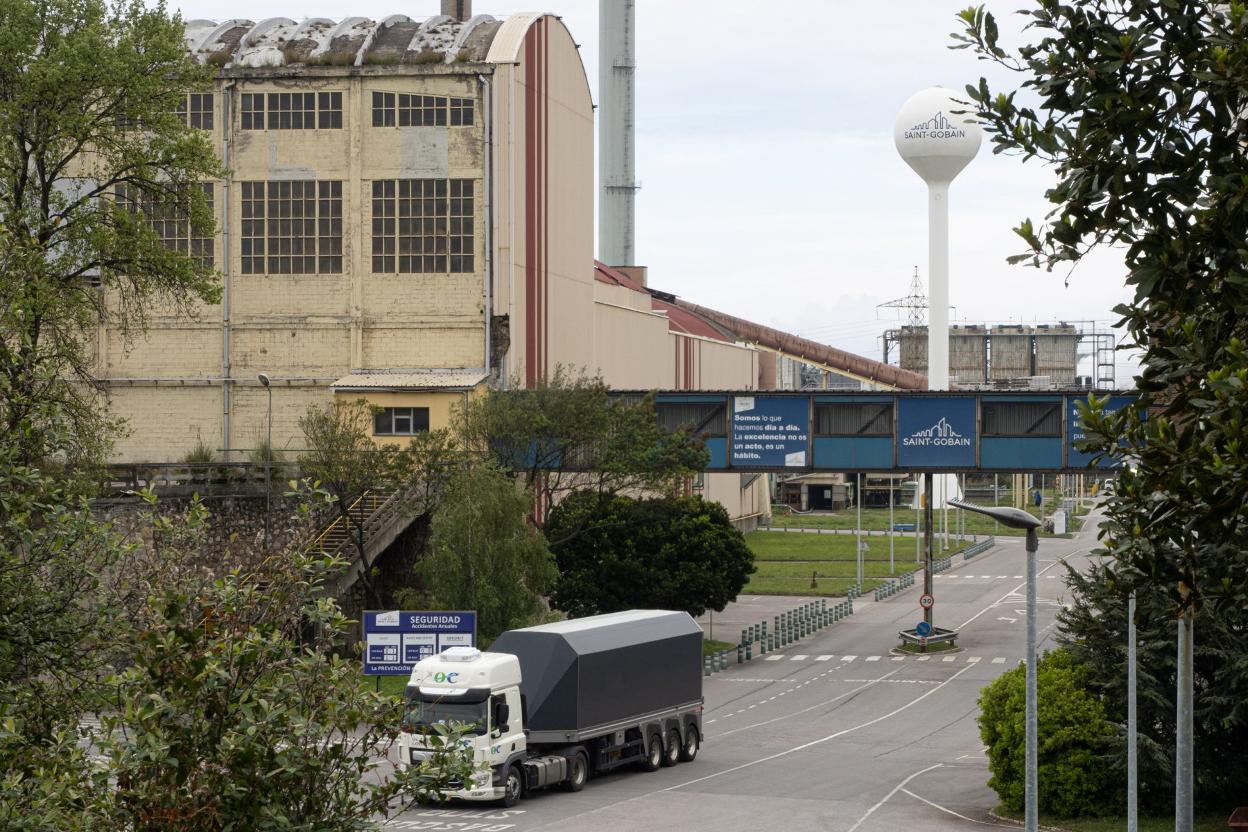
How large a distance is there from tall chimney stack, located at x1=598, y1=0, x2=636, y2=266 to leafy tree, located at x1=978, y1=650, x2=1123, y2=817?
10121 cm

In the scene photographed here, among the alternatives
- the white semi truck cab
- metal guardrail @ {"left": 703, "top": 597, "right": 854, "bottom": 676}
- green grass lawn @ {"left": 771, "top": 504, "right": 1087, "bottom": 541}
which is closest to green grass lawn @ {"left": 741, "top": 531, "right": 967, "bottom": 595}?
metal guardrail @ {"left": 703, "top": 597, "right": 854, "bottom": 676}

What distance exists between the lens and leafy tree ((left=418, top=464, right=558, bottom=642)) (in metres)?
50.8

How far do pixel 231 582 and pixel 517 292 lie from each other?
5339 centimetres

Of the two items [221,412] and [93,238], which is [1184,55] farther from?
[221,412]

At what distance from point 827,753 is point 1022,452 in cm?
2246

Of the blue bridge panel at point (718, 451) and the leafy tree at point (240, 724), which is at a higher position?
the blue bridge panel at point (718, 451)

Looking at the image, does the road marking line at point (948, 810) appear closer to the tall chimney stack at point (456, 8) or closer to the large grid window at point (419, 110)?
the large grid window at point (419, 110)

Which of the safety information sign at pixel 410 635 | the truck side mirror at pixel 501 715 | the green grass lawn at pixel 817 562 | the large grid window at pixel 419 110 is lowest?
the green grass lawn at pixel 817 562

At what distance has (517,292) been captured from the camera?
65875mm

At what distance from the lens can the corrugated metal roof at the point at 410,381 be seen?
63.5 metres

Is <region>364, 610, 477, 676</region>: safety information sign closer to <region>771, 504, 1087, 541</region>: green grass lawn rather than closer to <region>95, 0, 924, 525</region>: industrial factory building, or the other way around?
<region>95, 0, 924, 525</region>: industrial factory building

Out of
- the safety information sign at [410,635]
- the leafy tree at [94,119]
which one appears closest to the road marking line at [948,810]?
the safety information sign at [410,635]

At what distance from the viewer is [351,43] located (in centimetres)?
6594

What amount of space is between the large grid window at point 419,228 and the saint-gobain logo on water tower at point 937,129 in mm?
49463
